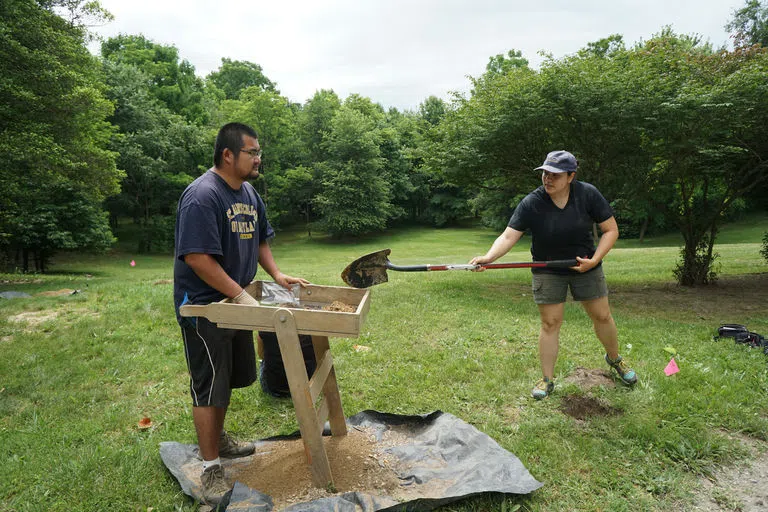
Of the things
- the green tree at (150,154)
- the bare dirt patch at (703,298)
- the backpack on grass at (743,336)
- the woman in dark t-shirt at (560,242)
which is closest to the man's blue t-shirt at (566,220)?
the woman in dark t-shirt at (560,242)

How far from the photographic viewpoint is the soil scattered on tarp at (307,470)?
2.79 metres

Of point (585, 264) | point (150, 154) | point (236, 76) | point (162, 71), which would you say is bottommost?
point (585, 264)

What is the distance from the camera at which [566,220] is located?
391 centimetres

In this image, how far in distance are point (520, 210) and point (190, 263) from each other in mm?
2789

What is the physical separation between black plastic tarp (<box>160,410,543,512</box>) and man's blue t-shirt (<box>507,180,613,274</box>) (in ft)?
5.44

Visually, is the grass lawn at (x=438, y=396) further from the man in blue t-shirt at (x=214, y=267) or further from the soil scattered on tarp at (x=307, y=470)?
the man in blue t-shirt at (x=214, y=267)

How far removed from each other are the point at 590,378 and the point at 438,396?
1.55m

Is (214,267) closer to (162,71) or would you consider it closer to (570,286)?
(570,286)

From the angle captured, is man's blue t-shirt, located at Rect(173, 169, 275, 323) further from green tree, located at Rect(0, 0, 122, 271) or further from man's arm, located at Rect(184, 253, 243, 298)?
green tree, located at Rect(0, 0, 122, 271)

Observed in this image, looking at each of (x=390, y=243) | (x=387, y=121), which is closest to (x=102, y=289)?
(x=390, y=243)

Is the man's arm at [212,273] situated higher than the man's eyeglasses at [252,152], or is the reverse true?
the man's eyeglasses at [252,152]

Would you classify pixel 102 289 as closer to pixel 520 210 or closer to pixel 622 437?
pixel 520 210

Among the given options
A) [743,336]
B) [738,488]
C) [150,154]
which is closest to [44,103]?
[738,488]

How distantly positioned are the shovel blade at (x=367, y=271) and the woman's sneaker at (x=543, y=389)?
71.2 inches
